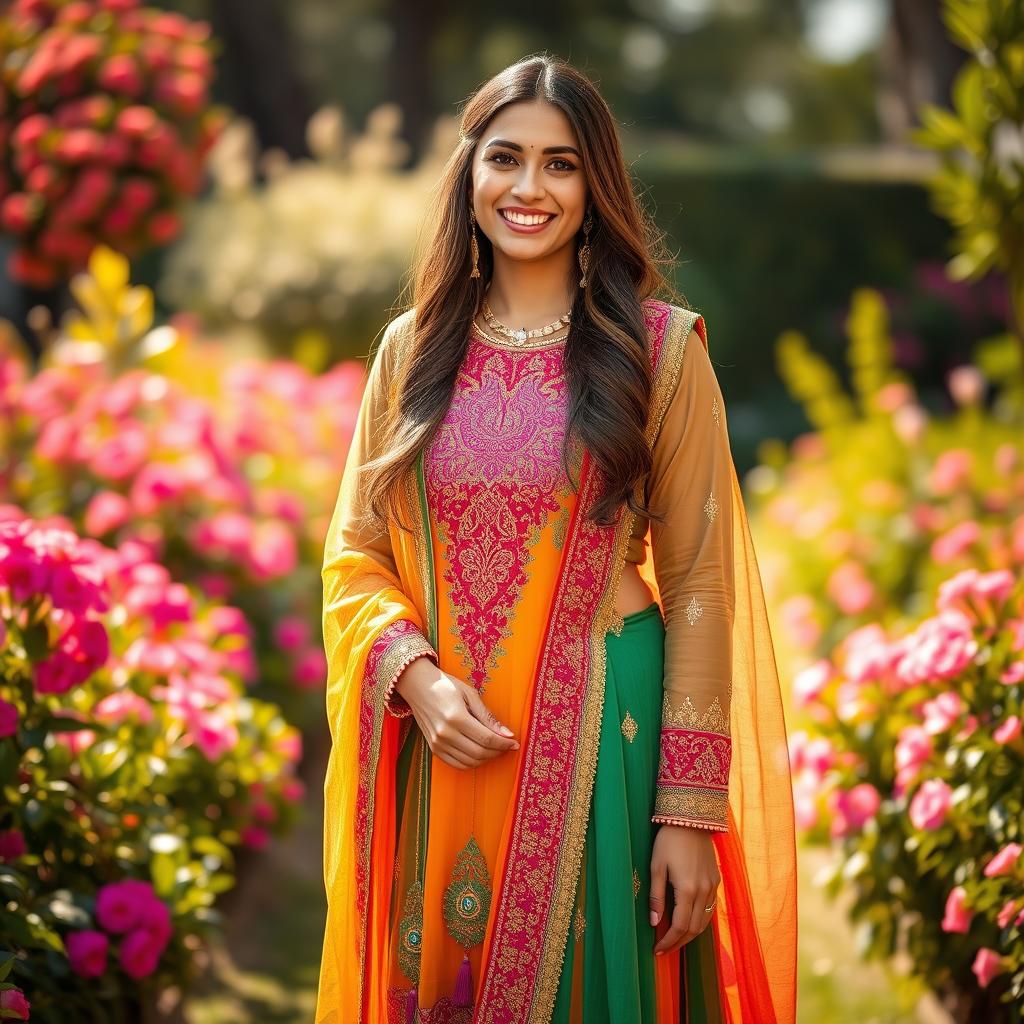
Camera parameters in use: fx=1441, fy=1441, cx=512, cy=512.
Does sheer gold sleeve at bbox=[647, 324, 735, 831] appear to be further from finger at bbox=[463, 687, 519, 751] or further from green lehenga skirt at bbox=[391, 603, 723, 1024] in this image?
finger at bbox=[463, 687, 519, 751]

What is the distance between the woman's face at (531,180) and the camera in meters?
2.24

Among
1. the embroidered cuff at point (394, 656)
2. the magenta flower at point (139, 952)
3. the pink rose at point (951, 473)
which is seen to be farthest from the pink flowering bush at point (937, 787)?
the pink rose at point (951, 473)

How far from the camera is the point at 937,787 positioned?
2.86 meters

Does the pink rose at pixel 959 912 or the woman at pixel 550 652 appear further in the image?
the pink rose at pixel 959 912

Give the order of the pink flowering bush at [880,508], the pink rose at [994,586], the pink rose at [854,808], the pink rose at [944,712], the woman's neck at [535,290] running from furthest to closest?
the pink flowering bush at [880,508] → the pink rose at [854,808] → the pink rose at [994,586] → the pink rose at [944,712] → the woman's neck at [535,290]

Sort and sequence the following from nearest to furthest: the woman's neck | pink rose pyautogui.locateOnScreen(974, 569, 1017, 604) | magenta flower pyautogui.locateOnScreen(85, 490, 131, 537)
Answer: the woman's neck → pink rose pyautogui.locateOnScreen(974, 569, 1017, 604) → magenta flower pyautogui.locateOnScreen(85, 490, 131, 537)

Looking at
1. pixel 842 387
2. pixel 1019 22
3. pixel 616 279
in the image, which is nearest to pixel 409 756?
pixel 616 279

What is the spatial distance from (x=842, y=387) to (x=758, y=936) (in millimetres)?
10439

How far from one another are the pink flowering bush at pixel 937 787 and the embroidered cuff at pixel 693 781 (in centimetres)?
69

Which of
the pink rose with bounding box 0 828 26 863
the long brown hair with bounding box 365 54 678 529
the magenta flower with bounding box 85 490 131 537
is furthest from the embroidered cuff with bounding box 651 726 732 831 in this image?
the magenta flower with bounding box 85 490 131 537

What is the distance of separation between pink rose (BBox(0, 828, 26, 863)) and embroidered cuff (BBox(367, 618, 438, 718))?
87 cm

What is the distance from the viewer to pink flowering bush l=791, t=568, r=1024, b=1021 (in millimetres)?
2768

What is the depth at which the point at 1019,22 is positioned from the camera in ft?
12.4

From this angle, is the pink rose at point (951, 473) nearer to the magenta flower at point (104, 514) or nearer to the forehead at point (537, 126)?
the magenta flower at point (104, 514)
